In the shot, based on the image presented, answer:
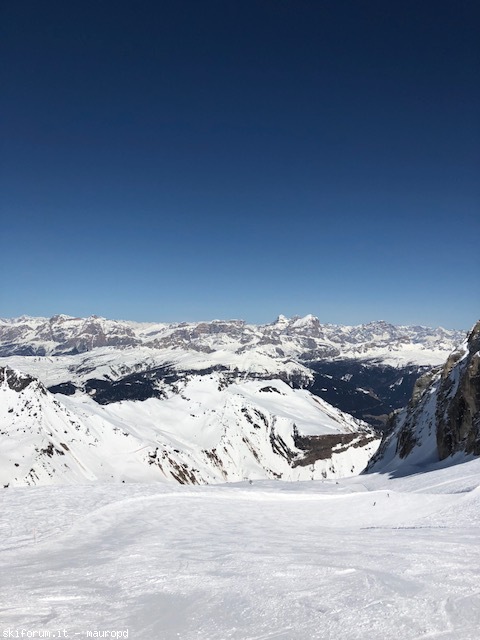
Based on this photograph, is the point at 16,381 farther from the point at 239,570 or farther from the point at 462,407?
the point at 239,570

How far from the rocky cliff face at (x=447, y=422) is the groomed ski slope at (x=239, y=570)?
90.4 feet

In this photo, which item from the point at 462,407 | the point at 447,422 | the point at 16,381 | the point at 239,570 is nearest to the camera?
the point at 239,570

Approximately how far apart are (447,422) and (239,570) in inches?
1818

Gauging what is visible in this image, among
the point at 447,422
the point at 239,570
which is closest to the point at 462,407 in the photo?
the point at 447,422

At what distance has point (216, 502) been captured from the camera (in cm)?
2234

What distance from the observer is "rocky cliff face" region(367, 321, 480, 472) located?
44.5m

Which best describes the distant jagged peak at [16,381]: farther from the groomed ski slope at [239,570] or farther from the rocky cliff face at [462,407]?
the groomed ski slope at [239,570]

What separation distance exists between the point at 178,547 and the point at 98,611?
5.75 meters

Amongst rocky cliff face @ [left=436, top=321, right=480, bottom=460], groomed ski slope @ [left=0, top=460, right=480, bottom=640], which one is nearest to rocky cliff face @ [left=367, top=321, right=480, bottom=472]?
rocky cliff face @ [left=436, top=321, right=480, bottom=460]

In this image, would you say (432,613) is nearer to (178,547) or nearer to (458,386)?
(178,547)

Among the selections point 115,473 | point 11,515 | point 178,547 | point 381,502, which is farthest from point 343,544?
point 115,473

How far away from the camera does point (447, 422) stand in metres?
48.8

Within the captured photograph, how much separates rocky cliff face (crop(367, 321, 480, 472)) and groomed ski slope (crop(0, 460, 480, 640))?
27545 mm

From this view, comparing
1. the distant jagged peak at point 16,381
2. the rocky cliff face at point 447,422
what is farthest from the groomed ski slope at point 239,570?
the distant jagged peak at point 16,381
